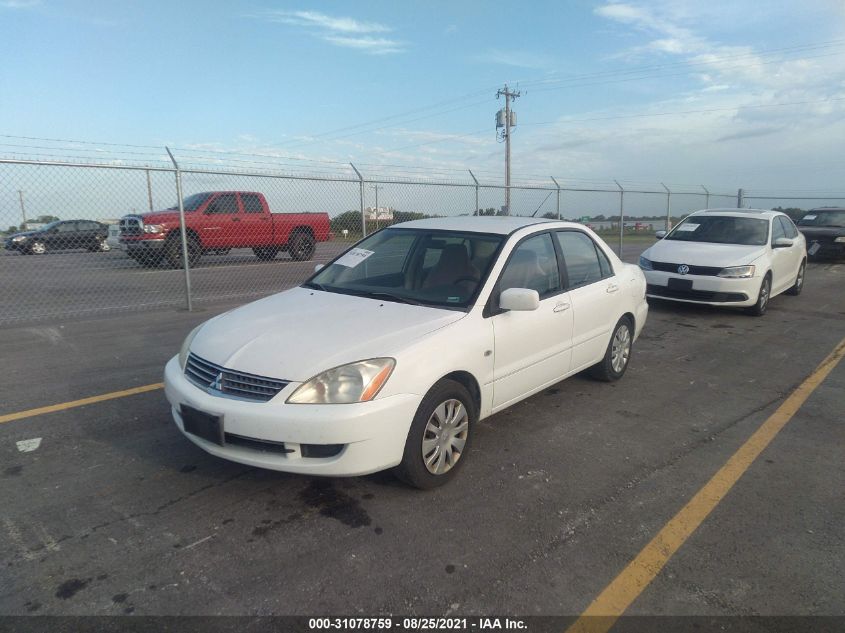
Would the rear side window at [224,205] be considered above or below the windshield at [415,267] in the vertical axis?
above

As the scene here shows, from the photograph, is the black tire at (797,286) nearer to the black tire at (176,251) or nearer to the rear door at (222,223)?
the rear door at (222,223)

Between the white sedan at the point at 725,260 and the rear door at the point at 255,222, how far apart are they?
8.89m

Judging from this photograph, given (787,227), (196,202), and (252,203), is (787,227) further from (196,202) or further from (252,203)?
(196,202)

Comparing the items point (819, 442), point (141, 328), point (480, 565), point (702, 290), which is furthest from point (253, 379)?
point (702, 290)

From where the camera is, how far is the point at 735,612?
2479 millimetres

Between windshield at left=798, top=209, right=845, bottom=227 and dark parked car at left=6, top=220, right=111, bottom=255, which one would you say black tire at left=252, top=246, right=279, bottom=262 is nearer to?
dark parked car at left=6, top=220, right=111, bottom=255

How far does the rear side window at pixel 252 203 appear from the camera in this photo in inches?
567

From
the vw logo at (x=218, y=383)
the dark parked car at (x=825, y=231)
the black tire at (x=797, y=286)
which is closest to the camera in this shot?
the vw logo at (x=218, y=383)

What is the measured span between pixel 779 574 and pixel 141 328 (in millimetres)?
7406

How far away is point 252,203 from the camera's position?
1452 cm

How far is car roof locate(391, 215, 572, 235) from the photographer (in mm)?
4473

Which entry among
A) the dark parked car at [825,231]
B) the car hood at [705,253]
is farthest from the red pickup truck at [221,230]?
the dark parked car at [825,231]

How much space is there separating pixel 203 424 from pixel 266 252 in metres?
11.9

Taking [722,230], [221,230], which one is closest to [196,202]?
[221,230]
